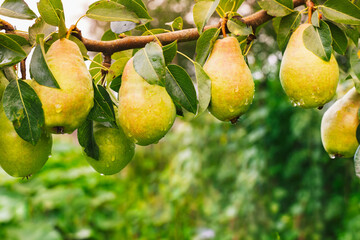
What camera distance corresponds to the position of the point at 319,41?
701 millimetres

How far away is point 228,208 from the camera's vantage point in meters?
2.78

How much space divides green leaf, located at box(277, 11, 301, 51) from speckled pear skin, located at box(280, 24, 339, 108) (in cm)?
6

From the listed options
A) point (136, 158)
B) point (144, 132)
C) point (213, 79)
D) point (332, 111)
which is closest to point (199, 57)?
point (213, 79)

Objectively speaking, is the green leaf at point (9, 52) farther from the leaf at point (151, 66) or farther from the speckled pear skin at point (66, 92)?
the leaf at point (151, 66)

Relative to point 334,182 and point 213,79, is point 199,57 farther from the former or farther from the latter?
point 334,182

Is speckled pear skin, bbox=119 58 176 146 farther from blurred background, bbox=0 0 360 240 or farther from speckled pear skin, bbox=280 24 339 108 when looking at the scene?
blurred background, bbox=0 0 360 240

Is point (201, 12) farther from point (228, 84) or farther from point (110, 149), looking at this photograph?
point (110, 149)

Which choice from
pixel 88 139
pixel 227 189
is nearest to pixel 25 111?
pixel 88 139

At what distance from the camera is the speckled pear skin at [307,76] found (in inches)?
27.2

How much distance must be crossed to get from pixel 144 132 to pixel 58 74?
0.54ft

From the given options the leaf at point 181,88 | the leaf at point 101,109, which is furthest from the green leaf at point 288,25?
the leaf at point 101,109

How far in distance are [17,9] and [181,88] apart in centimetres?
32

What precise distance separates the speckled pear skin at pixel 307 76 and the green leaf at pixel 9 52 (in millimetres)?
459

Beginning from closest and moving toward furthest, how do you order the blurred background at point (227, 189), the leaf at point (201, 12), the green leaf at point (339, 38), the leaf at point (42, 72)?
the leaf at point (42, 72)
the leaf at point (201, 12)
the green leaf at point (339, 38)
the blurred background at point (227, 189)
